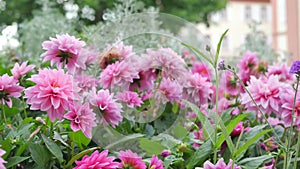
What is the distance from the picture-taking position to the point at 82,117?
2.14 ft

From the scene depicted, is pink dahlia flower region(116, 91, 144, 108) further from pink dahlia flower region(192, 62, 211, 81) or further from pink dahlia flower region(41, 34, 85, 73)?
pink dahlia flower region(192, 62, 211, 81)

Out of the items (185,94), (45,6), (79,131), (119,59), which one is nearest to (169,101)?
(185,94)

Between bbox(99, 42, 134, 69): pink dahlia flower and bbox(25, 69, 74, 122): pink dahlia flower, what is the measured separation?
9.3 inches

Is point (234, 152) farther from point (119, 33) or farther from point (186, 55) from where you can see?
point (186, 55)

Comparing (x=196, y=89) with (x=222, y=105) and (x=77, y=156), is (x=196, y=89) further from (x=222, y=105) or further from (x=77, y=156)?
(x=77, y=156)

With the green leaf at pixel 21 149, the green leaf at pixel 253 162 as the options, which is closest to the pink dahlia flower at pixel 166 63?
the green leaf at pixel 253 162

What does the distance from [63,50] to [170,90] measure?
9.9 inches

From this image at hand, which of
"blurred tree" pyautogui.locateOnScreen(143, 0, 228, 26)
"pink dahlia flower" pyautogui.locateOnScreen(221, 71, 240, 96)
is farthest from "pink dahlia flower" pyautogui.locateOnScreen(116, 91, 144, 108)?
"blurred tree" pyautogui.locateOnScreen(143, 0, 228, 26)

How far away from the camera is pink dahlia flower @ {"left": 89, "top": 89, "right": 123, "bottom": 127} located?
27.8 inches

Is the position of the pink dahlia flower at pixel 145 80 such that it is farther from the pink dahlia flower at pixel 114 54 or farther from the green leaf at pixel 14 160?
the green leaf at pixel 14 160

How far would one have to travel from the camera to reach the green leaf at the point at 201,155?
2.34 ft

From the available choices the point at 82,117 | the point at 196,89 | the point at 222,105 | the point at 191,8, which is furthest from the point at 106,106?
the point at 191,8

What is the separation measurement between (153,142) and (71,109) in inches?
6.1

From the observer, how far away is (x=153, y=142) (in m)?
0.72
